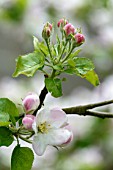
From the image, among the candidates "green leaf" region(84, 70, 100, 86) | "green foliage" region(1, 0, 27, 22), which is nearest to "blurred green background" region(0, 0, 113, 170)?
"green foliage" region(1, 0, 27, 22)

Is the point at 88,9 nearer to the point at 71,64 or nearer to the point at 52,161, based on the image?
the point at 52,161

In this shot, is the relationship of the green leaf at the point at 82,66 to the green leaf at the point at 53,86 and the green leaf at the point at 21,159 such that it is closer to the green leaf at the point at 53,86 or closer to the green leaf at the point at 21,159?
the green leaf at the point at 53,86

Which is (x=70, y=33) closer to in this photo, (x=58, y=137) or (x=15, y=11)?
(x=58, y=137)

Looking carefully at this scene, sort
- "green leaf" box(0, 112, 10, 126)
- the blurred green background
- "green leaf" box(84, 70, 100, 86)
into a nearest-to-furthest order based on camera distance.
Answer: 1. "green leaf" box(0, 112, 10, 126)
2. "green leaf" box(84, 70, 100, 86)
3. the blurred green background

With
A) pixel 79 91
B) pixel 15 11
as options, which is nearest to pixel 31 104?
pixel 15 11

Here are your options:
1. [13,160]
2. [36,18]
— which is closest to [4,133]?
[13,160]

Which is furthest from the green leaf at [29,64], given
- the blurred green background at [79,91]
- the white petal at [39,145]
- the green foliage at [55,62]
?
the blurred green background at [79,91]

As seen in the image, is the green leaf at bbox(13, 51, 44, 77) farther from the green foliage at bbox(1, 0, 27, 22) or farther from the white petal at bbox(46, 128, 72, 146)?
the green foliage at bbox(1, 0, 27, 22)
